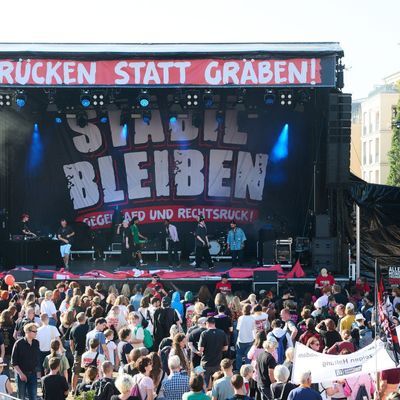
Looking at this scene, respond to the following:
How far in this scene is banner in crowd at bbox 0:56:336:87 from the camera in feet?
68.3

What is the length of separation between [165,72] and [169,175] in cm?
586

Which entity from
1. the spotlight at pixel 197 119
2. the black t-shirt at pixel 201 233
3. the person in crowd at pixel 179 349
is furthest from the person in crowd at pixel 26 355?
the spotlight at pixel 197 119

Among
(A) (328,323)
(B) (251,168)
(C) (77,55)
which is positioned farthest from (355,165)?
(A) (328,323)

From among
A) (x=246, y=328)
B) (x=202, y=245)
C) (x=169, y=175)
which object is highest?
(x=169, y=175)

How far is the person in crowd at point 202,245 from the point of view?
77.9ft

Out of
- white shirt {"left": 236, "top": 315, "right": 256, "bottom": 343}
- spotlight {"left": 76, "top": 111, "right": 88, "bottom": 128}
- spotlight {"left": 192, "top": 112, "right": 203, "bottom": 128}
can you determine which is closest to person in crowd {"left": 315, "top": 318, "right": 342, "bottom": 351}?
white shirt {"left": 236, "top": 315, "right": 256, "bottom": 343}

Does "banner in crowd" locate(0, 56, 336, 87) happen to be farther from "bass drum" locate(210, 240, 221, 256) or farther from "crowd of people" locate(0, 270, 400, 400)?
"crowd of people" locate(0, 270, 400, 400)

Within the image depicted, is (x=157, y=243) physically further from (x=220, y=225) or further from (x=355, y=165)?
(x=355, y=165)

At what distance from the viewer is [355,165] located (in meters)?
73.9

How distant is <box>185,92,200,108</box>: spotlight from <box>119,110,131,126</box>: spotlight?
3.34 m

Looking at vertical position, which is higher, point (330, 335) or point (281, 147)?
point (281, 147)

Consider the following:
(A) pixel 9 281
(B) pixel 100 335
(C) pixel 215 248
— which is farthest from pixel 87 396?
(C) pixel 215 248

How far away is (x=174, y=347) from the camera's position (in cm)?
1080

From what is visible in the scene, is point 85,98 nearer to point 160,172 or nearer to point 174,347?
point 160,172
